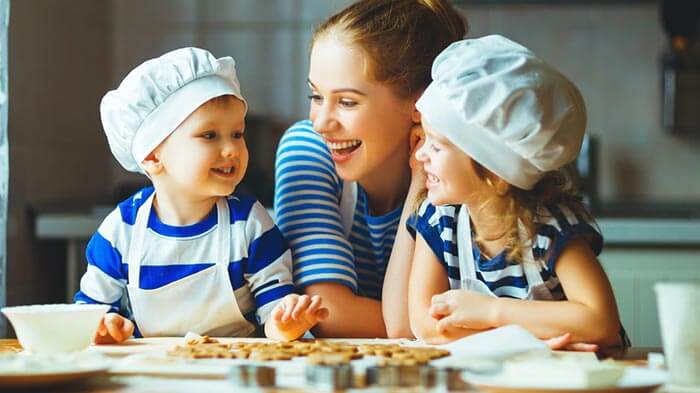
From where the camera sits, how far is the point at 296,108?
3.28m

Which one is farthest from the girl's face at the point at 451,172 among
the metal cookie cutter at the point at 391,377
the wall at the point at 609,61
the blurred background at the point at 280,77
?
the wall at the point at 609,61

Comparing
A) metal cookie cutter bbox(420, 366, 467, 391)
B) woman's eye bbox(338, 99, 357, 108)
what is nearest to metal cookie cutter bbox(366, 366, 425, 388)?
metal cookie cutter bbox(420, 366, 467, 391)

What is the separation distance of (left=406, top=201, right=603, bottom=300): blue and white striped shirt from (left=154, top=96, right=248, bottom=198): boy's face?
27cm

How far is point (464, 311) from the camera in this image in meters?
1.28

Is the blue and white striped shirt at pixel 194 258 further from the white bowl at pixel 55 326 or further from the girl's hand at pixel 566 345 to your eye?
the girl's hand at pixel 566 345

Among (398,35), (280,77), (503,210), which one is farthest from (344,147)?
(280,77)

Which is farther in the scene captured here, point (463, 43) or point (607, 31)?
point (607, 31)

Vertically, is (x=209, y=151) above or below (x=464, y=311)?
above

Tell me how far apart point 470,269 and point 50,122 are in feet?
5.66

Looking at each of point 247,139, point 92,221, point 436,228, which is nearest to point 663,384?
point 436,228

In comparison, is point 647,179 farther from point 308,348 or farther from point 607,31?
point 308,348

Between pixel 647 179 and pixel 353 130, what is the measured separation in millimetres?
1890

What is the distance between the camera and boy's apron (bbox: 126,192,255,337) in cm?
147

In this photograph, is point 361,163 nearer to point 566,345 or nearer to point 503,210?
point 503,210
